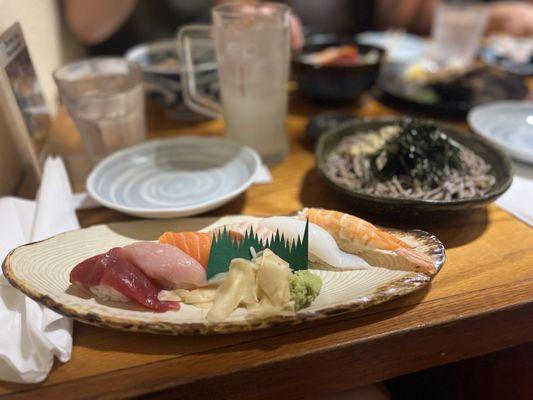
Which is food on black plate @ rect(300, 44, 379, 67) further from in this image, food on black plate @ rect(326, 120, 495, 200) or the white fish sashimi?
the white fish sashimi

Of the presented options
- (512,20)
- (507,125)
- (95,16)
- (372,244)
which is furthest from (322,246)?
(512,20)

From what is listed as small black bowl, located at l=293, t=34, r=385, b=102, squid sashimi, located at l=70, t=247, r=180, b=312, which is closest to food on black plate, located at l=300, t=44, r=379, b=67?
small black bowl, located at l=293, t=34, r=385, b=102

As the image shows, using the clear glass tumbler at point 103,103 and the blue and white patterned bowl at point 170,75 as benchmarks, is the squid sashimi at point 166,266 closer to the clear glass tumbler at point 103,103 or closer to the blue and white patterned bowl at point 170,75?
the clear glass tumbler at point 103,103

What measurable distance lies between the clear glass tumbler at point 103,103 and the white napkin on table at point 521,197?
1.09 metres

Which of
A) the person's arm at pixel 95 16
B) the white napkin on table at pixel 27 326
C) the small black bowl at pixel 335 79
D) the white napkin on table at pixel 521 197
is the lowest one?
the white napkin on table at pixel 521 197

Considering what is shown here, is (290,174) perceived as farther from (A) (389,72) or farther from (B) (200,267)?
(A) (389,72)

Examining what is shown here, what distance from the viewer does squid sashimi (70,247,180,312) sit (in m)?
0.73

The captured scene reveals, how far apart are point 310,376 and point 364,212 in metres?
0.43

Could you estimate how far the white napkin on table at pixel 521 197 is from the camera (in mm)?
1054

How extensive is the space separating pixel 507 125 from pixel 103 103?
1.31 metres

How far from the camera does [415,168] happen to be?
3.51 feet

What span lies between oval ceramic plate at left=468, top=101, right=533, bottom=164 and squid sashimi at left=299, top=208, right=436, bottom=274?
→ 0.64m

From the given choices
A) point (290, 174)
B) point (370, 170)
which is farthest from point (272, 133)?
point (370, 170)

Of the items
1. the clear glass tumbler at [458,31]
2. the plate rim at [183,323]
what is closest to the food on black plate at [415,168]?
the plate rim at [183,323]
